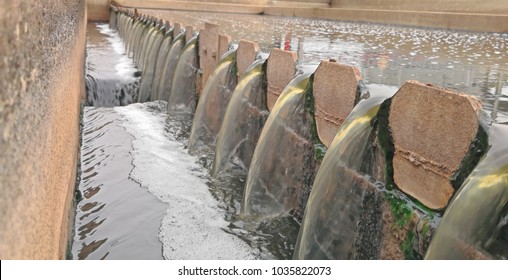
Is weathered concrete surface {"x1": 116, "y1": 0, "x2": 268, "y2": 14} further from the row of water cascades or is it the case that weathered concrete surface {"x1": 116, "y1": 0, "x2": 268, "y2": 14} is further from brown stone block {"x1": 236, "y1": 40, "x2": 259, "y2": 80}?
the row of water cascades

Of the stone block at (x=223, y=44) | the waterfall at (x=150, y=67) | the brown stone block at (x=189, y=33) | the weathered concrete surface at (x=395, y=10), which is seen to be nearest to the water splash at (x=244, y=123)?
the stone block at (x=223, y=44)

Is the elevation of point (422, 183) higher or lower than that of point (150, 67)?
higher

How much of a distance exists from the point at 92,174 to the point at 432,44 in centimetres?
989

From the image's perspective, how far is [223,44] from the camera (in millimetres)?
7418

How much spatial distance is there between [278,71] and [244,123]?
85 cm

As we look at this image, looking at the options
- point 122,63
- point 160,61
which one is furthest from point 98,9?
point 160,61

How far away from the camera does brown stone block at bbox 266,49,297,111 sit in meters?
5.01

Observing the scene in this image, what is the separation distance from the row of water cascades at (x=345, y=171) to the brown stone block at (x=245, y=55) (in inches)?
0.6

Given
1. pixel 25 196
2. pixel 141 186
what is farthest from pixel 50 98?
pixel 141 186

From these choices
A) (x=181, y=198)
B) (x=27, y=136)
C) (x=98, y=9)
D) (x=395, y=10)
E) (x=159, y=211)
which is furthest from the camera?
(x=98, y=9)

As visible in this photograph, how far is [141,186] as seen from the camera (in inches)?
199

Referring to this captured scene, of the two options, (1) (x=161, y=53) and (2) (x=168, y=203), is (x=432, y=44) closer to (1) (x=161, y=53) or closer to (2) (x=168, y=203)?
(1) (x=161, y=53)

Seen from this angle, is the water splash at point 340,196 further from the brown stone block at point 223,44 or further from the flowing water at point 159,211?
the brown stone block at point 223,44

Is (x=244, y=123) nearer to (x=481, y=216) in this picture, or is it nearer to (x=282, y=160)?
(x=282, y=160)
